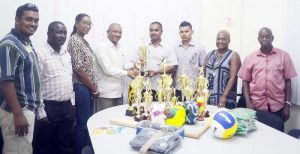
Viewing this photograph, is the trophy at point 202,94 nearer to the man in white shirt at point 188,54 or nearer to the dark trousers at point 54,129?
the man in white shirt at point 188,54

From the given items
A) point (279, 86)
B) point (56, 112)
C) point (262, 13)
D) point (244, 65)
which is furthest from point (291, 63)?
point (56, 112)

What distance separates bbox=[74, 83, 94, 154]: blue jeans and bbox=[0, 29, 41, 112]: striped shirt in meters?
0.74

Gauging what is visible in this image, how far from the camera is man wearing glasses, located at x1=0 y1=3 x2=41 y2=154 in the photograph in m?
2.14

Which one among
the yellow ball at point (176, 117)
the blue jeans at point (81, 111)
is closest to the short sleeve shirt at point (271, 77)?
the yellow ball at point (176, 117)

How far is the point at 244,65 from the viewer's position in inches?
135

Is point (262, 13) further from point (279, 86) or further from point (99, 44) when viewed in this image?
point (99, 44)

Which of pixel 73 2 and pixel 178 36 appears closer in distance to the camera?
pixel 73 2

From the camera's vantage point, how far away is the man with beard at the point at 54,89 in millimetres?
2748

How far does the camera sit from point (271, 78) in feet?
10.6

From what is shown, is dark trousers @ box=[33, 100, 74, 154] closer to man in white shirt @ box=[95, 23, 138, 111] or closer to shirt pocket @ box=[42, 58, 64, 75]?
shirt pocket @ box=[42, 58, 64, 75]

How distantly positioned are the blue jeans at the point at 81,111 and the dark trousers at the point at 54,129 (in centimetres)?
12

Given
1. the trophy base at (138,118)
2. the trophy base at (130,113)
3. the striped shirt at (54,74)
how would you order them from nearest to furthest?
the trophy base at (138,118), the trophy base at (130,113), the striped shirt at (54,74)

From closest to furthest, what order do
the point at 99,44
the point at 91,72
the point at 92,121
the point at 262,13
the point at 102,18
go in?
the point at 92,121 < the point at 91,72 < the point at 99,44 < the point at 102,18 < the point at 262,13

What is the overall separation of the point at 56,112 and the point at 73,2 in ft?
4.61
